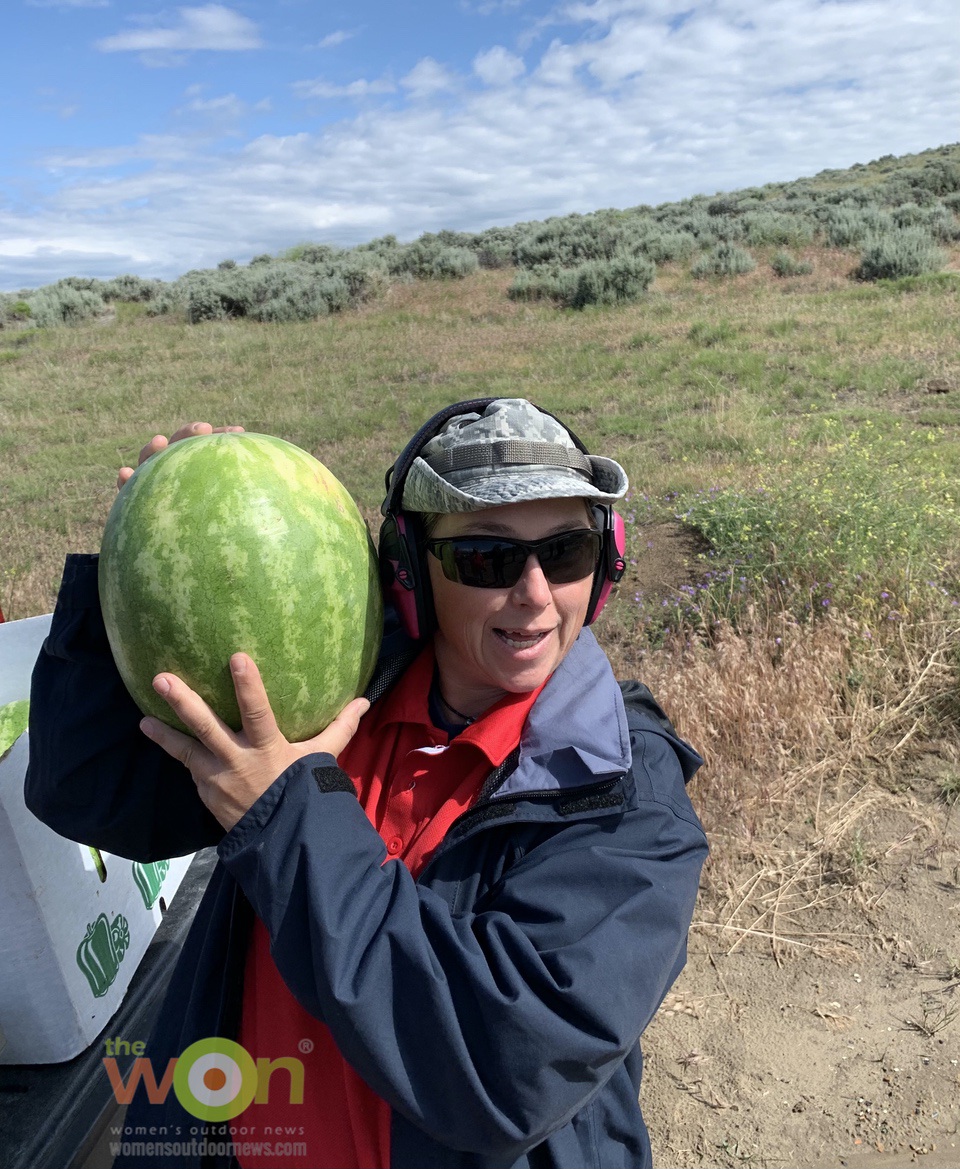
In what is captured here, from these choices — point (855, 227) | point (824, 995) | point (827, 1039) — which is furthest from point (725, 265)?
point (827, 1039)

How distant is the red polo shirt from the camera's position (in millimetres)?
1455

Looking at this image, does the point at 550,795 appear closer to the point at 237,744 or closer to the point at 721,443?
the point at 237,744

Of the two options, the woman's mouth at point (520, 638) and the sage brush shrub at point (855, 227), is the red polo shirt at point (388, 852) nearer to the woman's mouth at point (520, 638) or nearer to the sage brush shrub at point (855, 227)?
the woman's mouth at point (520, 638)

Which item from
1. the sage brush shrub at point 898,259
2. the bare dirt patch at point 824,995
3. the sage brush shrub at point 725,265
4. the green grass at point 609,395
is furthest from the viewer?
the sage brush shrub at point 725,265

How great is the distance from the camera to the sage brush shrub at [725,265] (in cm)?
1847

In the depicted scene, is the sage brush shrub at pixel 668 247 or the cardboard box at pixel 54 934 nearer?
the cardboard box at pixel 54 934

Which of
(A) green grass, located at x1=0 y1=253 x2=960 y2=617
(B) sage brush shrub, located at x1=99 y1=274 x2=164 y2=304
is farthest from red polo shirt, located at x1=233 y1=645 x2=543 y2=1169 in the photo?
(B) sage brush shrub, located at x1=99 y1=274 x2=164 y2=304

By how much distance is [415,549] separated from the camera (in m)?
1.65

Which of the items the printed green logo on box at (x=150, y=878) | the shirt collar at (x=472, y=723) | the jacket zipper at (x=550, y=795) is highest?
the shirt collar at (x=472, y=723)

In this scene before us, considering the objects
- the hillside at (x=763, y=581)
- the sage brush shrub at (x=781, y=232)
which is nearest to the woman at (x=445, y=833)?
the hillside at (x=763, y=581)

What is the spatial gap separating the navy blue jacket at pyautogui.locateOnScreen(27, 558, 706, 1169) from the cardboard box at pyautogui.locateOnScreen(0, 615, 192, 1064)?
1.86 ft

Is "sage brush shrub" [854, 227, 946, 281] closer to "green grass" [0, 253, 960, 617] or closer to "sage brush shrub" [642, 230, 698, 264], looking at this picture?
"green grass" [0, 253, 960, 617]

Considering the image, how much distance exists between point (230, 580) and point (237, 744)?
0.87 ft

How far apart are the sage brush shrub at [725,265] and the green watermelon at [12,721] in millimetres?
18462
